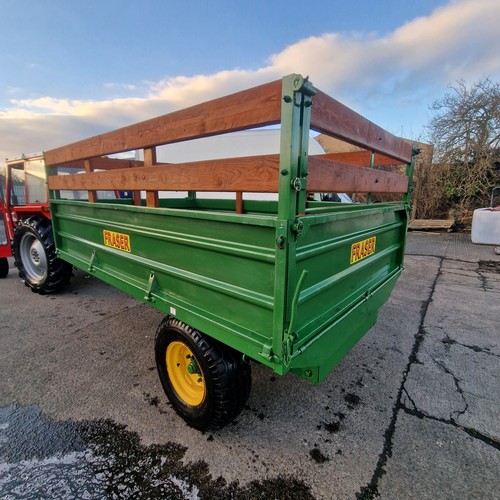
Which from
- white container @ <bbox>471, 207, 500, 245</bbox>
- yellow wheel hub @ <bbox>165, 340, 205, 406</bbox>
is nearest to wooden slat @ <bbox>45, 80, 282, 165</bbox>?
yellow wheel hub @ <bbox>165, 340, 205, 406</bbox>

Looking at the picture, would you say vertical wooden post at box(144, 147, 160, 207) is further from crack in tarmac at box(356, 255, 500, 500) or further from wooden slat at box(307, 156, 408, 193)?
crack in tarmac at box(356, 255, 500, 500)

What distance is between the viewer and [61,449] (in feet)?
6.39

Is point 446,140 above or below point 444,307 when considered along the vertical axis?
above

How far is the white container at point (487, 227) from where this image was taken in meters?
8.21

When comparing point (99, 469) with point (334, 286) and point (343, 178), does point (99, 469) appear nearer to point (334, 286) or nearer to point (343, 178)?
point (334, 286)

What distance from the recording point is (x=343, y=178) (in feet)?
5.62

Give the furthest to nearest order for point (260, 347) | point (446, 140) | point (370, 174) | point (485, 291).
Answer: point (446, 140) < point (485, 291) < point (370, 174) < point (260, 347)

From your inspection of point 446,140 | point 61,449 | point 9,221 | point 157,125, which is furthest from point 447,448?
point 446,140

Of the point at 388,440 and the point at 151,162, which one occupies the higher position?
the point at 151,162

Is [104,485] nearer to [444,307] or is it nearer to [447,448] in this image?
[447,448]

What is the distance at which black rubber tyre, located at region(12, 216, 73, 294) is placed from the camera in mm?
4121

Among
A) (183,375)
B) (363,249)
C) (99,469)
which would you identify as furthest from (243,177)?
(99,469)

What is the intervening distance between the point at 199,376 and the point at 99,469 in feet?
2.48

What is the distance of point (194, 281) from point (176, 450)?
1.08 m
